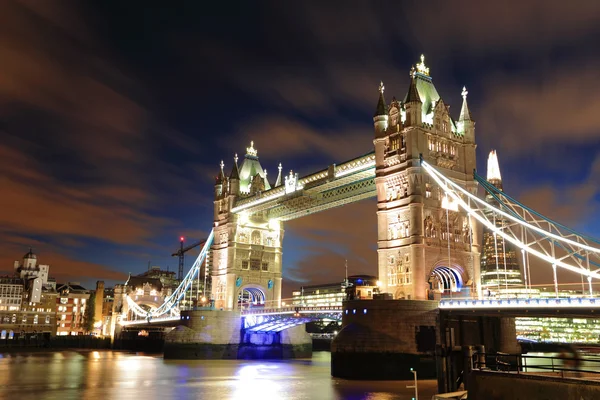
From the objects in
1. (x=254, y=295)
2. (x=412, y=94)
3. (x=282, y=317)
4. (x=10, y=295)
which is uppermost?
(x=412, y=94)

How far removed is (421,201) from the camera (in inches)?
1825

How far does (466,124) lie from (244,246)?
32.6 m

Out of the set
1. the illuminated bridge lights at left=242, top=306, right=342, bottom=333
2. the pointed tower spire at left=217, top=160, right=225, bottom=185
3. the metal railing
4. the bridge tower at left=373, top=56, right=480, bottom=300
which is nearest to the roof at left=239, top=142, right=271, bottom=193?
the pointed tower spire at left=217, top=160, right=225, bottom=185

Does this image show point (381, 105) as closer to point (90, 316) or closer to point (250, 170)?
point (250, 170)

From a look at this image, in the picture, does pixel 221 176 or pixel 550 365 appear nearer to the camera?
pixel 550 365

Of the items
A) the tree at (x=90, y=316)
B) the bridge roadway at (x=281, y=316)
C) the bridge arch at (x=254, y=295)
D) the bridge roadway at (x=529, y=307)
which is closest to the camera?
the bridge roadway at (x=529, y=307)

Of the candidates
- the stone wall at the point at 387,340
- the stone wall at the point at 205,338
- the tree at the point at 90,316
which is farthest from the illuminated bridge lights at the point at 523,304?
the tree at the point at 90,316

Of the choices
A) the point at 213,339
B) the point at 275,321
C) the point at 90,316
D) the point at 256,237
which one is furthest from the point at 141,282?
the point at 275,321

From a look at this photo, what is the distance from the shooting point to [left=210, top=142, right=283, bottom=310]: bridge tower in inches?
2832

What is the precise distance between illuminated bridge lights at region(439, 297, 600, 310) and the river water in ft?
18.8

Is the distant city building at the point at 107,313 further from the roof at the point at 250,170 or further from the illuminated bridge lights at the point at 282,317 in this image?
the illuminated bridge lights at the point at 282,317

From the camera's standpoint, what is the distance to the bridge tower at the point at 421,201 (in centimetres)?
4622

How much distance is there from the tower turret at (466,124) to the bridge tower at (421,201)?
0.28 feet

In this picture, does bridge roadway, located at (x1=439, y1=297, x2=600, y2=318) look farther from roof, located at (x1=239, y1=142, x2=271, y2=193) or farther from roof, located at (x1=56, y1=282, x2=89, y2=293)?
roof, located at (x1=56, y1=282, x2=89, y2=293)
